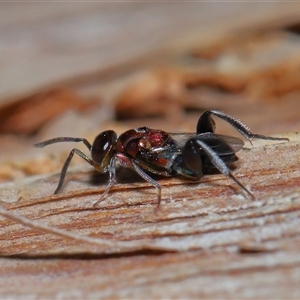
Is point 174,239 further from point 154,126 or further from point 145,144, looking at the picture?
point 154,126

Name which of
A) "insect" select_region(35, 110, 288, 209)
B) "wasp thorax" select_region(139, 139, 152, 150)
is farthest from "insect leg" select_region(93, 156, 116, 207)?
"wasp thorax" select_region(139, 139, 152, 150)

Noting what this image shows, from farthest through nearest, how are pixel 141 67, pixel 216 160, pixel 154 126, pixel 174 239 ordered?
1. pixel 141 67
2. pixel 154 126
3. pixel 216 160
4. pixel 174 239

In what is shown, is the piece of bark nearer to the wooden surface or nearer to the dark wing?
the wooden surface

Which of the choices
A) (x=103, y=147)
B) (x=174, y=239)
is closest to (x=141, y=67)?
(x=103, y=147)

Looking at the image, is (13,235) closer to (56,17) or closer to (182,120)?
(182,120)

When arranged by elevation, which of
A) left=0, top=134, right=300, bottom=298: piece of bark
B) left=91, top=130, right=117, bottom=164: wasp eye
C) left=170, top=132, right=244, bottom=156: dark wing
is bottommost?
left=0, top=134, right=300, bottom=298: piece of bark

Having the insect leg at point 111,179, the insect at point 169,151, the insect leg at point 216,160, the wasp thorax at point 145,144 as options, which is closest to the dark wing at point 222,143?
the insect at point 169,151
